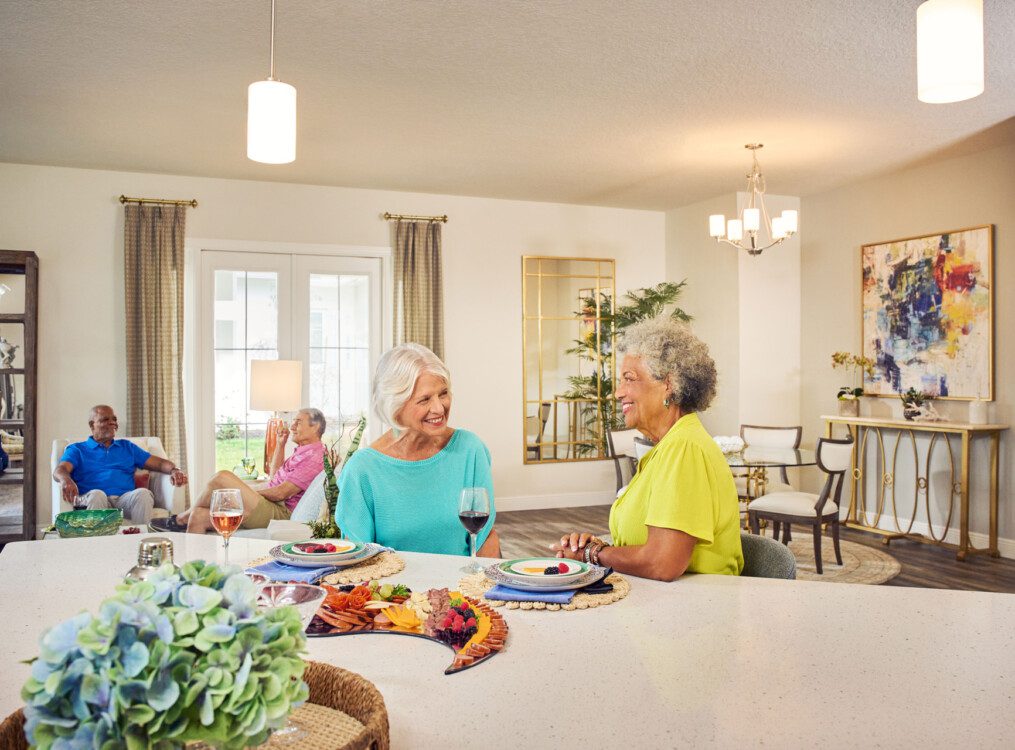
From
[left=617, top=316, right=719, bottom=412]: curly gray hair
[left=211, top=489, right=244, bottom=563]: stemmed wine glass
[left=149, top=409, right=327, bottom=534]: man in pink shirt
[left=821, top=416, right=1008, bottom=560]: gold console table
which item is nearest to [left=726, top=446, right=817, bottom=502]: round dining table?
[left=821, top=416, right=1008, bottom=560]: gold console table

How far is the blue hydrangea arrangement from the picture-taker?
0.68m

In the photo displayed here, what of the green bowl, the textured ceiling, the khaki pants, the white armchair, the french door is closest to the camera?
the green bowl

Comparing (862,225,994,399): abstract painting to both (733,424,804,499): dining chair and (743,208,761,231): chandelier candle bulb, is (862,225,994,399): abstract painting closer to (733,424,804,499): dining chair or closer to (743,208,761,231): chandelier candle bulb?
(733,424,804,499): dining chair

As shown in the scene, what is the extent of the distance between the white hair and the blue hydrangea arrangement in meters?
1.62

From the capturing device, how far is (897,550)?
5711mm

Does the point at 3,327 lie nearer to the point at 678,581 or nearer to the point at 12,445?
the point at 12,445

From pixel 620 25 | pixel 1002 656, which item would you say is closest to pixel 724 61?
pixel 620 25

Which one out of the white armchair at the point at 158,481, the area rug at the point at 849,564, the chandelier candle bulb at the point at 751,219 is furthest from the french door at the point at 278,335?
the area rug at the point at 849,564

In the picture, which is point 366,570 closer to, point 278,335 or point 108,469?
point 108,469

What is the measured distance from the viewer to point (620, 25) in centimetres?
367

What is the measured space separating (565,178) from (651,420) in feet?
15.6

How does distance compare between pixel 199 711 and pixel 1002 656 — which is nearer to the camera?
Answer: pixel 199 711

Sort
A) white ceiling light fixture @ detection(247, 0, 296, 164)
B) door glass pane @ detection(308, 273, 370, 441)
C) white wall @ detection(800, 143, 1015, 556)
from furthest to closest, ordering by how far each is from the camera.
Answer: door glass pane @ detection(308, 273, 370, 441), white wall @ detection(800, 143, 1015, 556), white ceiling light fixture @ detection(247, 0, 296, 164)

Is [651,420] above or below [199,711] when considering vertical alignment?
above
